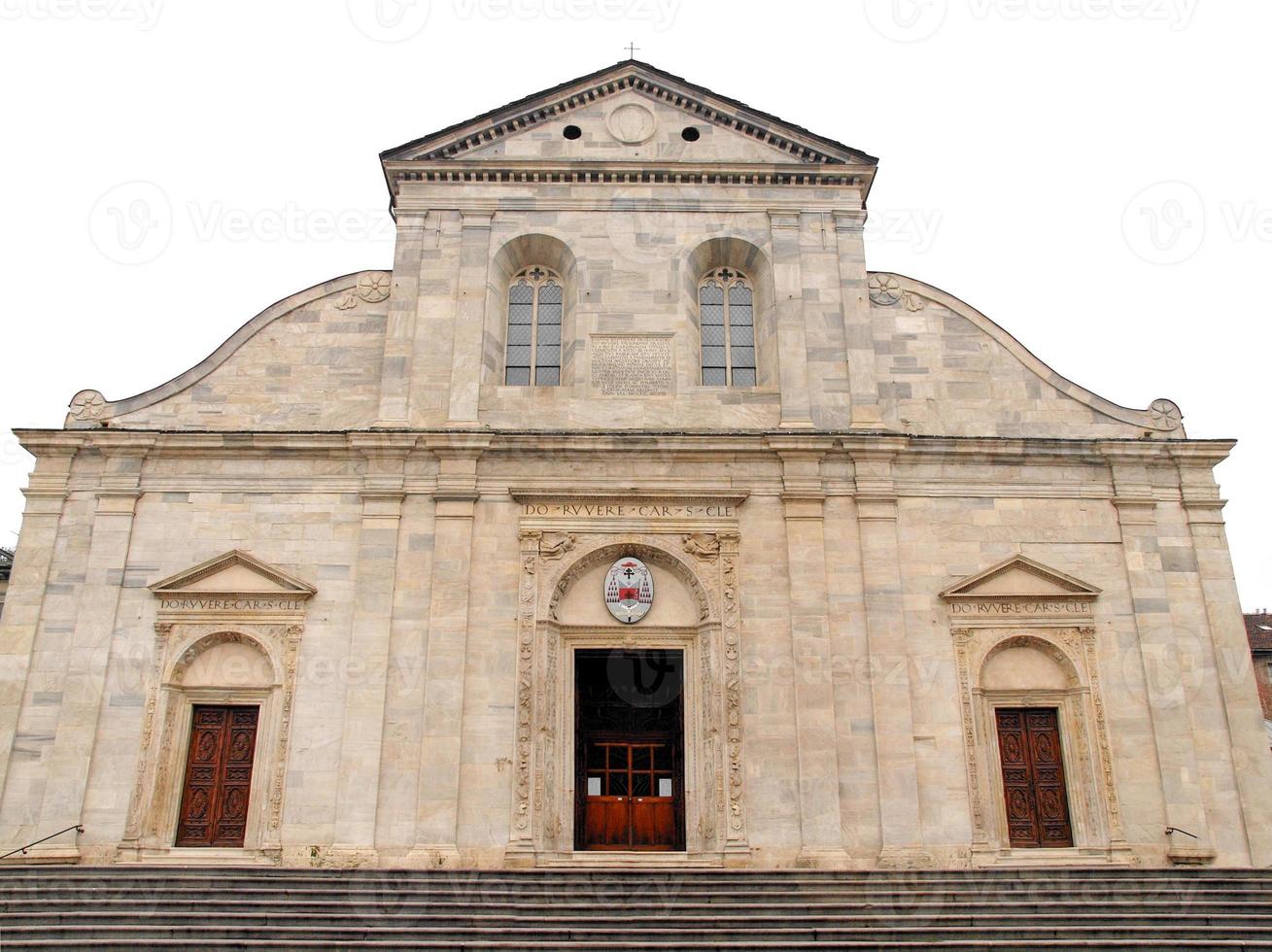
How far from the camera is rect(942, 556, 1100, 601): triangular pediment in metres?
19.1

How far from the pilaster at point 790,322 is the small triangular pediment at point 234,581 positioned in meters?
9.59

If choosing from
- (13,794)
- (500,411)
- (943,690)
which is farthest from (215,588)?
(943,690)

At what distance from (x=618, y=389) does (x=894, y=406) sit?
5403 mm

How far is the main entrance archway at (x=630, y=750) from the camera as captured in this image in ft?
62.1

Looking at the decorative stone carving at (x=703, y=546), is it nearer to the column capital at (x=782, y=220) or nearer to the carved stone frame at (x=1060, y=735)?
the carved stone frame at (x=1060, y=735)

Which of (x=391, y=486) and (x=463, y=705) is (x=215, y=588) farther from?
(x=463, y=705)

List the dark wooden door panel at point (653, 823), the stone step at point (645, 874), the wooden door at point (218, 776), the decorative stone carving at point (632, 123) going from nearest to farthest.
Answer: the stone step at point (645, 874), the wooden door at point (218, 776), the dark wooden door panel at point (653, 823), the decorative stone carving at point (632, 123)

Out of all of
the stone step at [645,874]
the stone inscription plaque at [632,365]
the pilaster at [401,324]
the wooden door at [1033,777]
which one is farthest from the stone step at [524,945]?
the stone inscription plaque at [632,365]

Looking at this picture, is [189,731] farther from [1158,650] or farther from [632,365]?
[1158,650]

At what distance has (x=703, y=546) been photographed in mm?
19312

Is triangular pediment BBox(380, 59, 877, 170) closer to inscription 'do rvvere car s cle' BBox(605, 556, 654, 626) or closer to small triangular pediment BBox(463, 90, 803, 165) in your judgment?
small triangular pediment BBox(463, 90, 803, 165)

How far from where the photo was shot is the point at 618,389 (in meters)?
20.6

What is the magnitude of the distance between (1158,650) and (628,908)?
10.7m

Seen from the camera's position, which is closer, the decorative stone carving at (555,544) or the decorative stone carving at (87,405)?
the decorative stone carving at (555,544)
